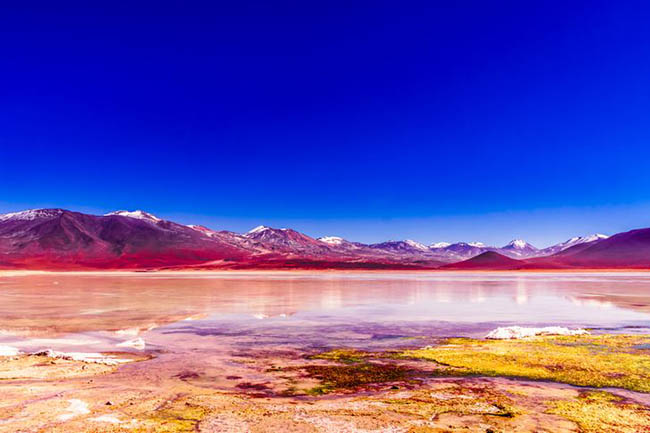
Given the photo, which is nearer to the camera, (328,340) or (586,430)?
(586,430)

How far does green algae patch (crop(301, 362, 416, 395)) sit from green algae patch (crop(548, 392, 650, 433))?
2735 millimetres

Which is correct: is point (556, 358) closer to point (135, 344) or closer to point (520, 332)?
point (520, 332)

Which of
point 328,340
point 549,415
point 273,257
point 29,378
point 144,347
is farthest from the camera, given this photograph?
point 273,257

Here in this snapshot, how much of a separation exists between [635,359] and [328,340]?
727cm

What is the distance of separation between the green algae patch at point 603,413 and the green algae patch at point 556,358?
111 cm

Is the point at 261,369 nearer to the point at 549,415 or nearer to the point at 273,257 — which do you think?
the point at 549,415

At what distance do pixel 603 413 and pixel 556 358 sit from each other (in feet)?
12.5

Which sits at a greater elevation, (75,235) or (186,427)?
(75,235)

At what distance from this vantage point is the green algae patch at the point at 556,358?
26.7 feet

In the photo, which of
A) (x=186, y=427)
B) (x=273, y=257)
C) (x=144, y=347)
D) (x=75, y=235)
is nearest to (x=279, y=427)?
(x=186, y=427)

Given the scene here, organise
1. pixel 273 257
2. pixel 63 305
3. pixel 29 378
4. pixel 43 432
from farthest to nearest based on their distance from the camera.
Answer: pixel 273 257
pixel 63 305
pixel 29 378
pixel 43 432

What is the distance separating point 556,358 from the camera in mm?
9625

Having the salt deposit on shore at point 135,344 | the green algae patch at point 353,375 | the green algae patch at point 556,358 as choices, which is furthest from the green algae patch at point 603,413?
the salt deposit on shore at point 135,344

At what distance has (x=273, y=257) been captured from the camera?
187125mm
